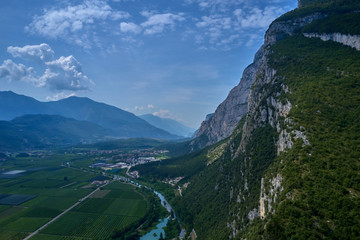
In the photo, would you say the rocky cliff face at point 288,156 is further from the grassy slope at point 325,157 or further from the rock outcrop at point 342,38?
the rock outcrop at point 342,38

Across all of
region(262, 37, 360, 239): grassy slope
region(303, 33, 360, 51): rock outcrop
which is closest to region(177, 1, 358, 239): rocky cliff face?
region(262, 37, 360, 239): grassy slope

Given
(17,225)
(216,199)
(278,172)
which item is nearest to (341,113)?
(278,172)

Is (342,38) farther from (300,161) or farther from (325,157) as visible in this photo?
(300,161)

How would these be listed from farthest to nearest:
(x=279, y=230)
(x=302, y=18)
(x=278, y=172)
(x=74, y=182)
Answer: (x=74, y=182) < (x=302, y=18) < (x=278, y=172) < (x=279, y=230)

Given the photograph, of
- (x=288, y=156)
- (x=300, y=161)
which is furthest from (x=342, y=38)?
(x=300, y=161)

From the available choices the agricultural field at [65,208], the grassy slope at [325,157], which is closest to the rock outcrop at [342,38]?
the grassy slope at [325,157]

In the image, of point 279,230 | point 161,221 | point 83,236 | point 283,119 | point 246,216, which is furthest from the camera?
point 161,221

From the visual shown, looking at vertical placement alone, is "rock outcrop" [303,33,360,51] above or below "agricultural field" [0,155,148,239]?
above

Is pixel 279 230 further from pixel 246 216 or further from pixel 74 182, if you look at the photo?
pixel 74 182

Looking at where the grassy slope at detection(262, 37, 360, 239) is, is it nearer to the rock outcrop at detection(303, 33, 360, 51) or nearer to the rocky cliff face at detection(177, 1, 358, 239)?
the rocky cliff face at detection(177, 1, 358, 239)
